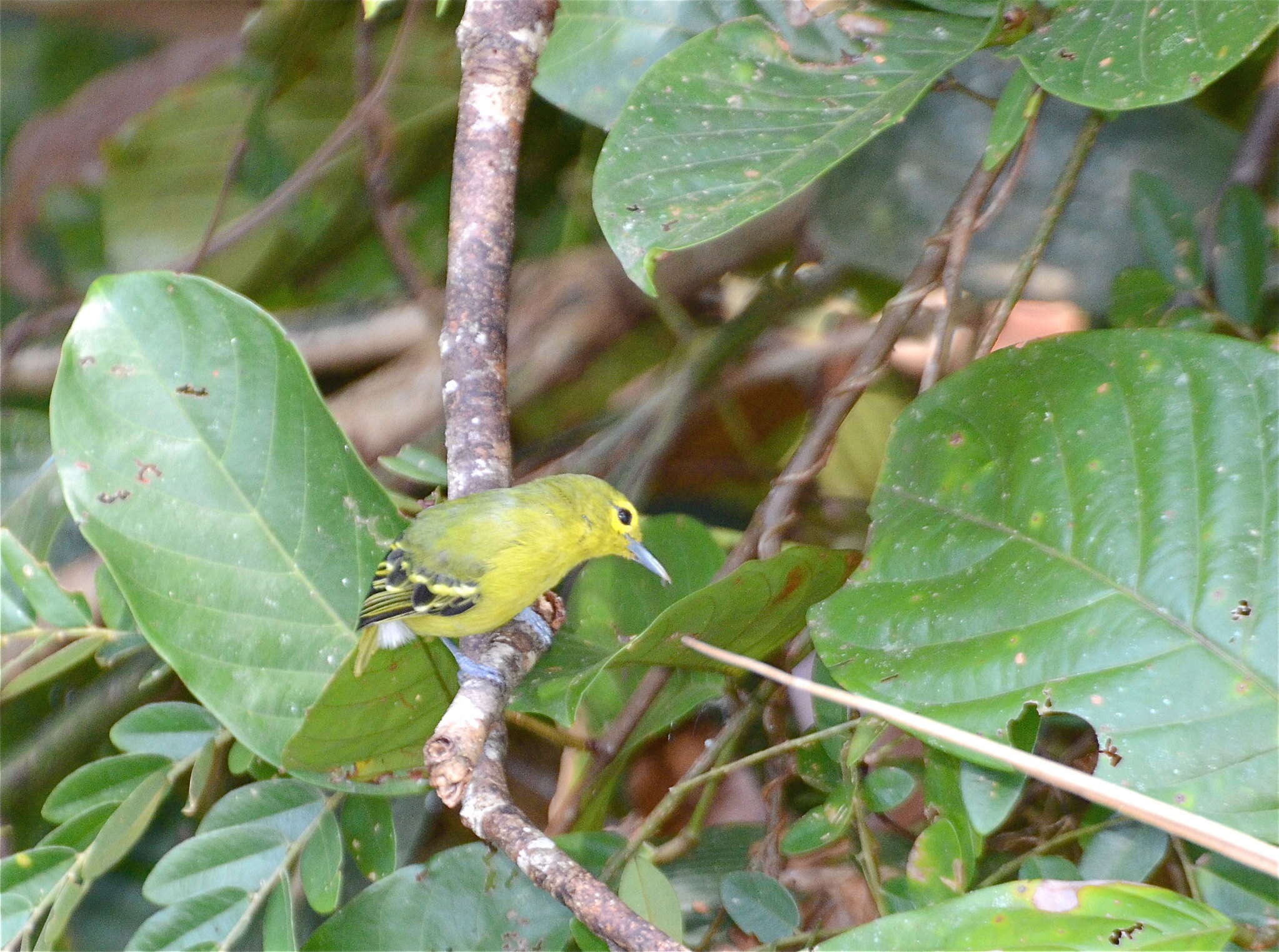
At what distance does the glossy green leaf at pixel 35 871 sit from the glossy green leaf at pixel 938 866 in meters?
1.24

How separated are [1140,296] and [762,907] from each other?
1.31 meters

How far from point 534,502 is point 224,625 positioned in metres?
0.65

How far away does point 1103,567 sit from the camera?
1294 millimetres

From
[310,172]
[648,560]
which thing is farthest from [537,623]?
[310,172]

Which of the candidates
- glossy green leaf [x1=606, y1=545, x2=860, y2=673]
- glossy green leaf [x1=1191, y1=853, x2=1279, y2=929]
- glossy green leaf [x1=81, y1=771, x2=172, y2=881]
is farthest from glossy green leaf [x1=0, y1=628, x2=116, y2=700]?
glossy green leaf [x1=1191, y1=853, x2=1279, y2=929]

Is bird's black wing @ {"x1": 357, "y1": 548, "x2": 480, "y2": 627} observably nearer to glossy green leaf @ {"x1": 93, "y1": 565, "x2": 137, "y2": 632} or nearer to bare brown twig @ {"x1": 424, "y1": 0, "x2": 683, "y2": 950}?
bare brown twig @ {"x1": 424, "y1": 0, "x2": 683, "y2": 950}

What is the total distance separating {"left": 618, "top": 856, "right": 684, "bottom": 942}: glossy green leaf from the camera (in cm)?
144

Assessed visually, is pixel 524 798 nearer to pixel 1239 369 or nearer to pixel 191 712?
pixel 191 712

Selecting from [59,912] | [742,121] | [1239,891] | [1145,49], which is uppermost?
[1145,49]

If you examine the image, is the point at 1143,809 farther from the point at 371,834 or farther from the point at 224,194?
the point at 224,194

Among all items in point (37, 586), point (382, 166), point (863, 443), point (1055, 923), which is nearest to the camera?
point (1055, 923)

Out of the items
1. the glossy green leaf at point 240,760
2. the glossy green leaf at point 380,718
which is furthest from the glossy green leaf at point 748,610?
the glossy green leaf at point 240,760


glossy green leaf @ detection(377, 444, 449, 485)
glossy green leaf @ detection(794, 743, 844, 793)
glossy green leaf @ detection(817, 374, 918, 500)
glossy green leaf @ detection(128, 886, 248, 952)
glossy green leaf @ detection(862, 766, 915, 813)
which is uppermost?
glossy green leaf @ detection(377, 444, 449, 485)

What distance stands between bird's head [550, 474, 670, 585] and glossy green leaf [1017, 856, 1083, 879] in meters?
0.91
